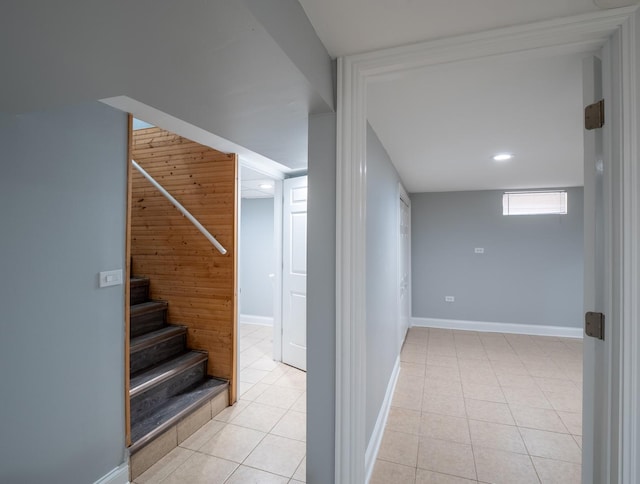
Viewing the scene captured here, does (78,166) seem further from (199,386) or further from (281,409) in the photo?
(281,409)

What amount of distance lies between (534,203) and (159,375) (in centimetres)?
544

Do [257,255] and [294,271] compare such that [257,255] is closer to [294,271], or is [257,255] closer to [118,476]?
[294,271]

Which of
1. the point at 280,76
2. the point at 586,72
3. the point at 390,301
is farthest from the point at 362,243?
the point at 390,301

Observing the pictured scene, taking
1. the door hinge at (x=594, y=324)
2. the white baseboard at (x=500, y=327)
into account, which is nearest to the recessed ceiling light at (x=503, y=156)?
→ the door hinge at (x=594, y=324)

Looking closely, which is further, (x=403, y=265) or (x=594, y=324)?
(x=403, y=265)

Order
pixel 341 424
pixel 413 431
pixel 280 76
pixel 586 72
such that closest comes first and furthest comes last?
pixel 280 76, pixel 586 72, pixel 341 424, pixel 413 431

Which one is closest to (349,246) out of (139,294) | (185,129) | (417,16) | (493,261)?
(417,16)

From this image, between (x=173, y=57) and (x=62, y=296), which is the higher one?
(x=173, y=57)

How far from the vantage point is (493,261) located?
15.9 feet

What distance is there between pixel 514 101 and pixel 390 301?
5.99 feet

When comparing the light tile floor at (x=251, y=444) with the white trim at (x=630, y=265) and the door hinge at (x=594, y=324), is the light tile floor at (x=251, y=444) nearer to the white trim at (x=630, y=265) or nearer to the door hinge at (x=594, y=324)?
the white trim at (x=630, y=265)

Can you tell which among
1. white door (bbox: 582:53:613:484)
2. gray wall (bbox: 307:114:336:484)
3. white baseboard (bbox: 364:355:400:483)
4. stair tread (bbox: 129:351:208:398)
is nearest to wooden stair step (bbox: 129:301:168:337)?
stair tread (bbox: 129:351:208:398)

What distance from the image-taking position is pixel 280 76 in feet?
3.32

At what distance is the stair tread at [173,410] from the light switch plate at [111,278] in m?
1.02
